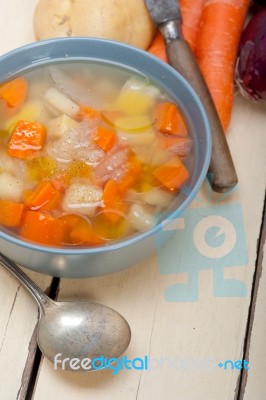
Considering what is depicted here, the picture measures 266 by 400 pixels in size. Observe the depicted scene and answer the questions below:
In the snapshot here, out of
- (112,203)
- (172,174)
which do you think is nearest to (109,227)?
(112,203)

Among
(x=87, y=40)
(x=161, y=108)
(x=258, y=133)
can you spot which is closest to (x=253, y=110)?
(x=258, y=133)

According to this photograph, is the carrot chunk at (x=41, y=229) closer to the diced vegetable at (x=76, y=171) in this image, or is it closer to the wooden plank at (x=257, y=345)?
the diced vegetable at (x=76, y=171)

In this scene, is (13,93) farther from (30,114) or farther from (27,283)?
(27,283)

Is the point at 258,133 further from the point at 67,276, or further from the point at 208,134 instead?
the point at 67,276

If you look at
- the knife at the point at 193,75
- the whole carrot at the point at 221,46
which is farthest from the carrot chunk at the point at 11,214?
the whole carrot at the point at 221,46

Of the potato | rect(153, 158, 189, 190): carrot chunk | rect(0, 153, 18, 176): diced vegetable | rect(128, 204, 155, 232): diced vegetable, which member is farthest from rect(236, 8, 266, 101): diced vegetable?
rect(0, 153, 18, 176): diced vegetable

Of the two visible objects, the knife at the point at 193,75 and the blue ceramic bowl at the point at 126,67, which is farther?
the knife at the point at 193,75
